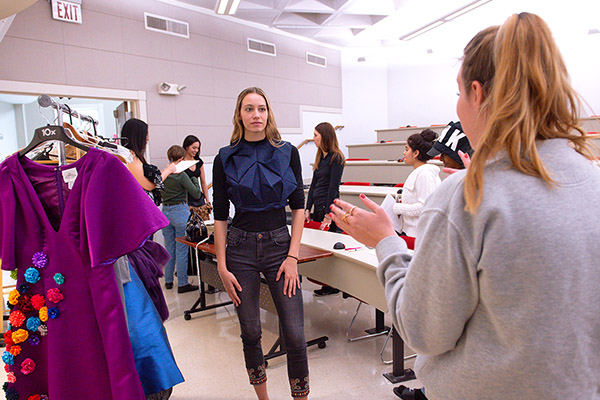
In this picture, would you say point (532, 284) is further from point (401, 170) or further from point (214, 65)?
point (214, 65)

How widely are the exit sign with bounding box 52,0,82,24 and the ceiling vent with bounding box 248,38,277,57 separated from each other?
8.98 feet

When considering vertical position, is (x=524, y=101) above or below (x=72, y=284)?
above

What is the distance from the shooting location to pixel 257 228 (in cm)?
183

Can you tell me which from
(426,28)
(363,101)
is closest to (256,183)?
(426,28)

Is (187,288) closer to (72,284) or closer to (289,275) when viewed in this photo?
(289,275)

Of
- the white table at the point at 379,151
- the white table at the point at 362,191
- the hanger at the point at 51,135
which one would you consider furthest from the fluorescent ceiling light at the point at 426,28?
the hanger at the point at 51,135

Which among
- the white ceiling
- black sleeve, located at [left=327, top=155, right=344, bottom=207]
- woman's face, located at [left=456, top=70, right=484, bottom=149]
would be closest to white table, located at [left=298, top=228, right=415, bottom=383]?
black sleeve, located at [left=327, top=155, right=344, bottom=207]

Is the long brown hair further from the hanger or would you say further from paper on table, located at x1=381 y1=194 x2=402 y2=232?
the hanger

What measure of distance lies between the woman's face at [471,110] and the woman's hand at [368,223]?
23cm

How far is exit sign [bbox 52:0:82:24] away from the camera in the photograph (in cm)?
474

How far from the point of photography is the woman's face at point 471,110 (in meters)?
0.70

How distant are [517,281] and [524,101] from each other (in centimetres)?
28

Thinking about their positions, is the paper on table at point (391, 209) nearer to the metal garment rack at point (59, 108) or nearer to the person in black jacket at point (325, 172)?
the person in black jacket at point (325, 172)

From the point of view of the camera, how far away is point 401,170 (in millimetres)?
5941
